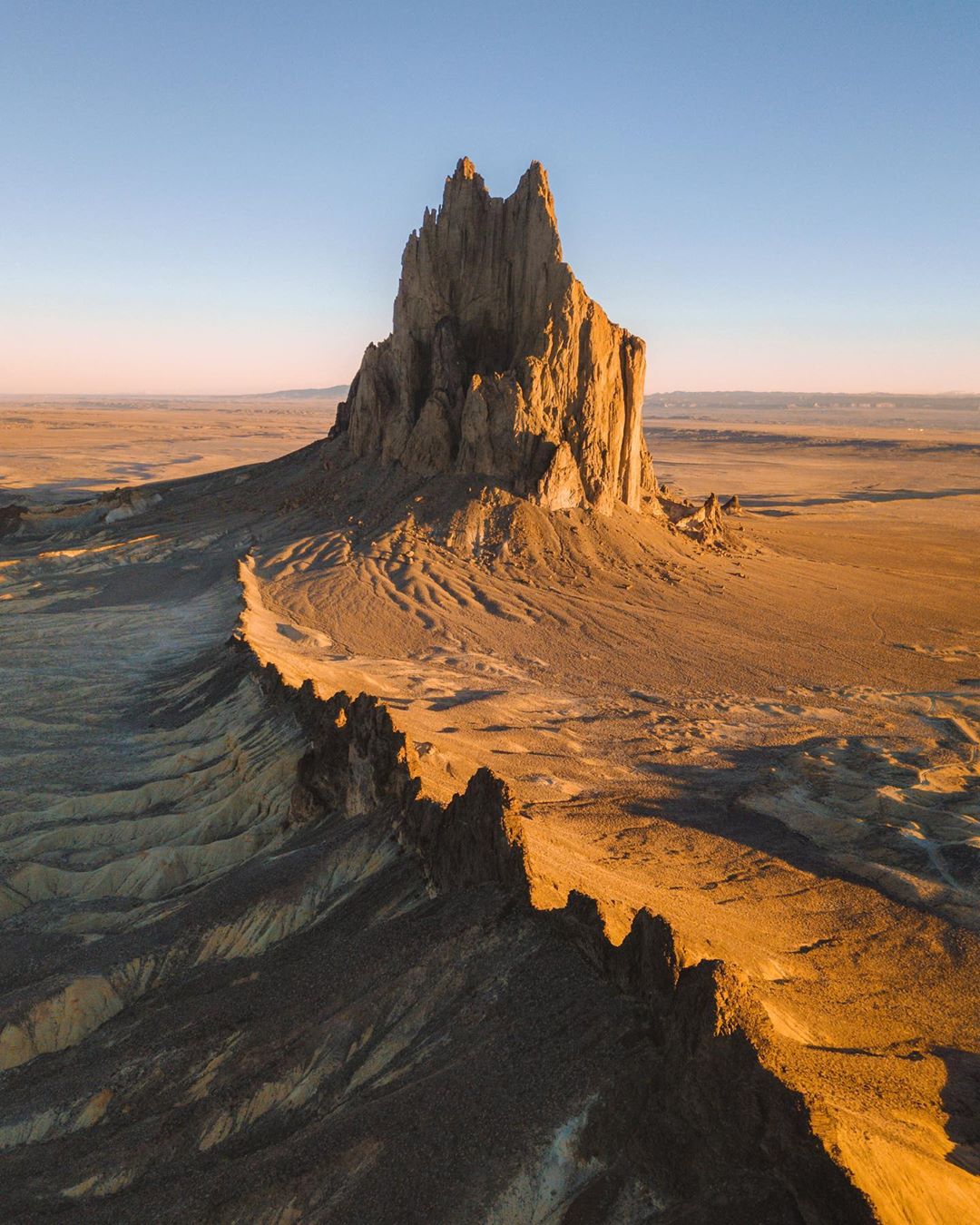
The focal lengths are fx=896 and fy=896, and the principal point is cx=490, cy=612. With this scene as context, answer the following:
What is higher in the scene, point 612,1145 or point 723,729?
point 612,1145

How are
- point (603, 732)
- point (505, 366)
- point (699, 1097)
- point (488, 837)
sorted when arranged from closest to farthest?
1. point (699, 1097)
2. point (488, 837)
3. point (603, 732)
4. point (505, 366)

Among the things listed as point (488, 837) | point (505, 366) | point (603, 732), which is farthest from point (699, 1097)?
point (505, 366)

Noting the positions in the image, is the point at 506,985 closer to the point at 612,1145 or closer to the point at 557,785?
the point at 612,1145

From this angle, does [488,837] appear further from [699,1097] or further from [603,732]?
[603,732]

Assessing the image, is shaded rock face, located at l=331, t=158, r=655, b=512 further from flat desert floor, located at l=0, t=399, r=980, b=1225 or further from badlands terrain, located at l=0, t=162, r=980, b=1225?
flat desert floor, located at l=0, t=399, r=980, b=1225

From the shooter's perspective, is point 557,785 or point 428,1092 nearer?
point 428,1092

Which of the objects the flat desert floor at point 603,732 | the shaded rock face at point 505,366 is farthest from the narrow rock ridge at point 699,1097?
the shaded rock face at point 505,366

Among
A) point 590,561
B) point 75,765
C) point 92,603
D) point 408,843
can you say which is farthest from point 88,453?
point 408,843

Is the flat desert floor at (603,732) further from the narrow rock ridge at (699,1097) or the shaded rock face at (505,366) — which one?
the shaded rock face at (505,366)
